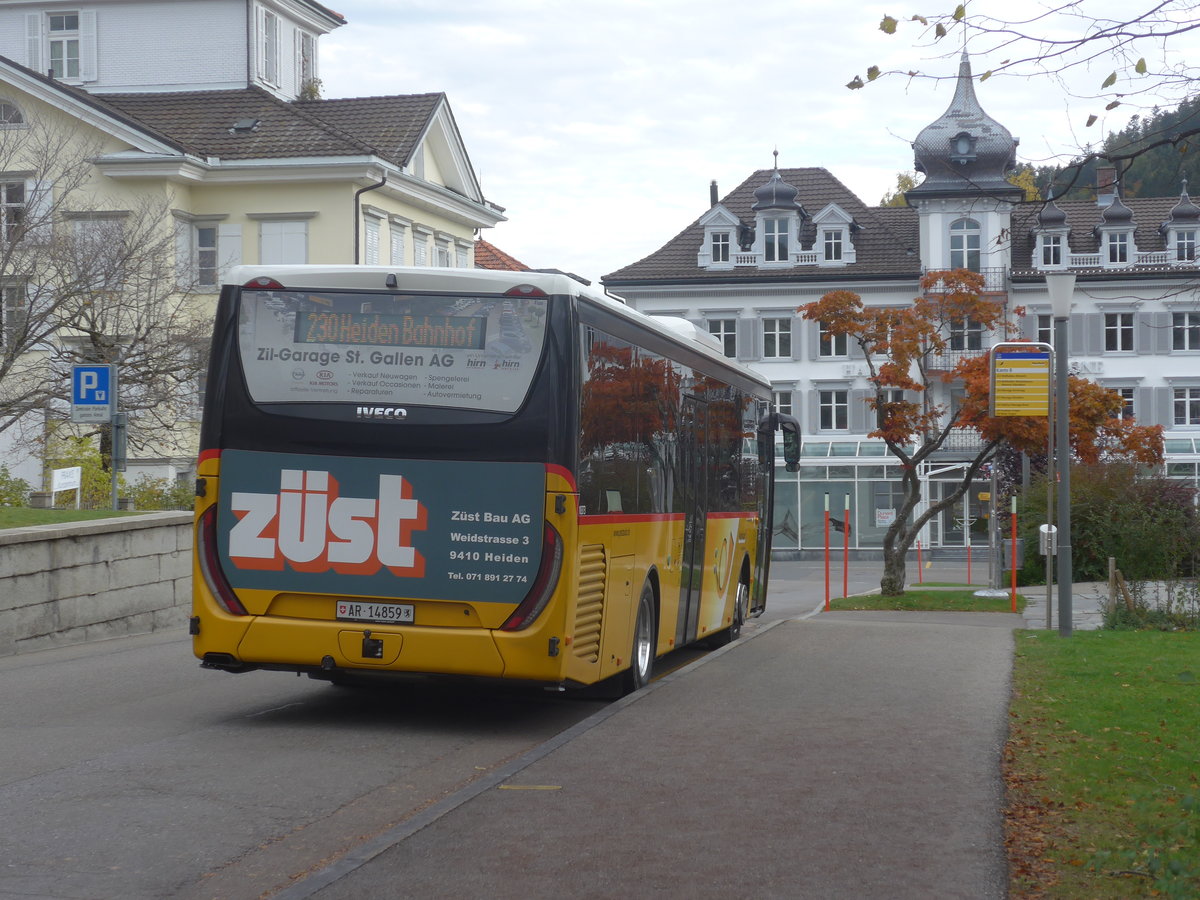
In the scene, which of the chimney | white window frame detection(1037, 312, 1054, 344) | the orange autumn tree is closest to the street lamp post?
the orange autumn tree

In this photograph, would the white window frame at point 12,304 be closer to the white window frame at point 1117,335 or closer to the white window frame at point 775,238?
the white window frame at point 775,238

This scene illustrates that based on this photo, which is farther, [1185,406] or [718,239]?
[718,239]

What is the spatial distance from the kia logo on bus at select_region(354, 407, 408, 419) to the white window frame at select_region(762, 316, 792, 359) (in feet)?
177

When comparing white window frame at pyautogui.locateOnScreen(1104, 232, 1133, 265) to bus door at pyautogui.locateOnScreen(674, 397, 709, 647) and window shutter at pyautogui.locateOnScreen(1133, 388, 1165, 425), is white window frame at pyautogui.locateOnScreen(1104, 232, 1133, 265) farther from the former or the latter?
bus door at pyautogui.locateOnScreen(674, 397, 709, 647)

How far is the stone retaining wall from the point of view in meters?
15.7

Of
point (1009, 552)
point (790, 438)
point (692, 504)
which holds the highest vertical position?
point (790, 438)

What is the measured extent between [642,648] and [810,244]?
53456 millimetres

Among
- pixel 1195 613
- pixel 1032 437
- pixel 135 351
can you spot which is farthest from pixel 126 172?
pixel 1195 613

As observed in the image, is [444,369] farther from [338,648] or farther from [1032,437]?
[1032,437]

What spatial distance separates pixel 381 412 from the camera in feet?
35.1

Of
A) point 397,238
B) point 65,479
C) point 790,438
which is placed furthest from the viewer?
point 397,238

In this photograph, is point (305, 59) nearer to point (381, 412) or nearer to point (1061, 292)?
point (1061, 292)

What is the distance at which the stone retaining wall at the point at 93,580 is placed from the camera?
619 inches

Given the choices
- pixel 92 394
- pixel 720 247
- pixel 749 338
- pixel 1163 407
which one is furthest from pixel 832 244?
pixel 92 394
